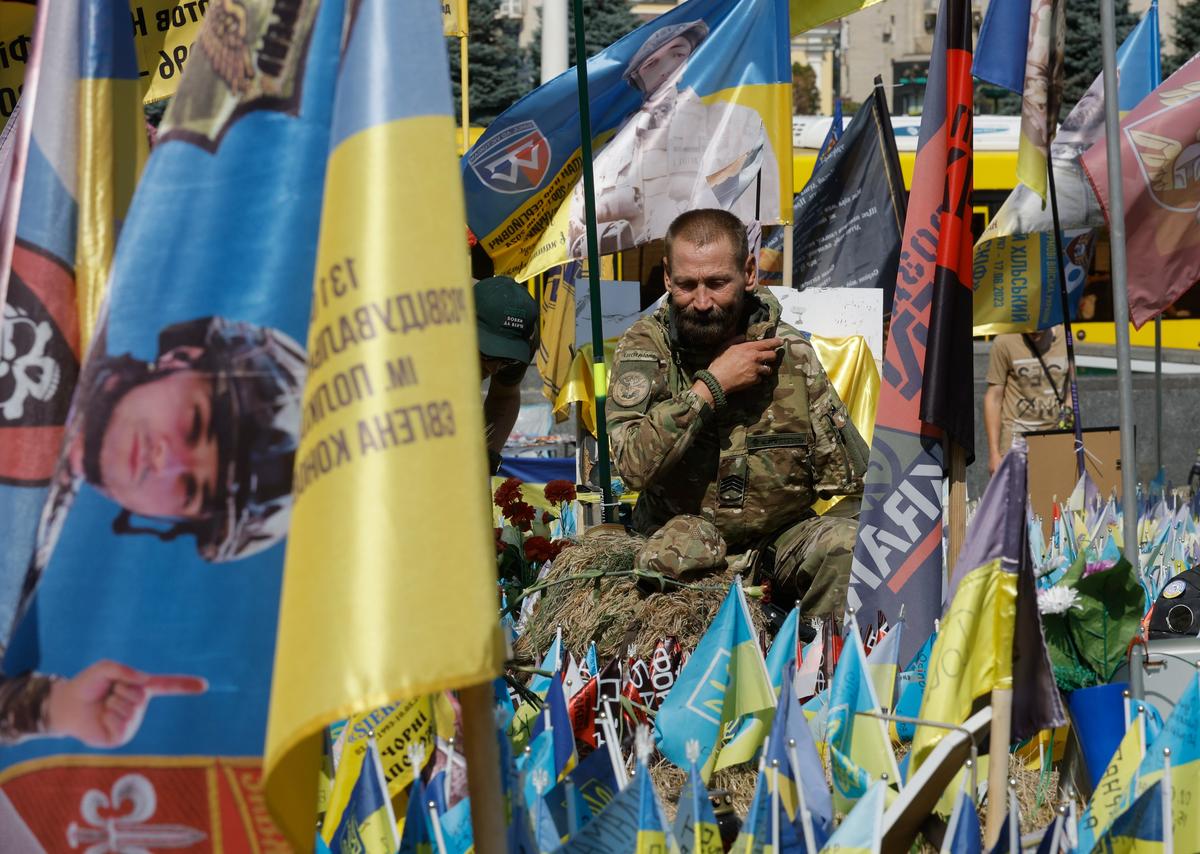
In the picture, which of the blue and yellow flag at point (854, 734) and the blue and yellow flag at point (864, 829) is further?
the blue and yellow flag at point (854, 734)

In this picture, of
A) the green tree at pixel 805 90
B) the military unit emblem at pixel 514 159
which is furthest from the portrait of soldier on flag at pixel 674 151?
the green tree at pixel 805 90

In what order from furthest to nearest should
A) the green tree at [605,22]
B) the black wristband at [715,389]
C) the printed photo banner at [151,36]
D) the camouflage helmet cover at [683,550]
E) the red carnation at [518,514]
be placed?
the green tree at [605,22]
the red carnation at [518,514]
the black wristband at [715,389]
the camouflage helmet cover at [683,550]
the printed photo banner at [151,36]

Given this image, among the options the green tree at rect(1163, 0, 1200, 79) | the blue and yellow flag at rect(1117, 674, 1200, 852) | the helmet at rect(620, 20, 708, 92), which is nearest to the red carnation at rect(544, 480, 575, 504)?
the helmet at rect(620, 20, 708, 92)

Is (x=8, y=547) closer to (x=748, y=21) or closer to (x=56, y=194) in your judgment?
(x=56, y=194)

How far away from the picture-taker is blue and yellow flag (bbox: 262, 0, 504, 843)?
5.41 feet

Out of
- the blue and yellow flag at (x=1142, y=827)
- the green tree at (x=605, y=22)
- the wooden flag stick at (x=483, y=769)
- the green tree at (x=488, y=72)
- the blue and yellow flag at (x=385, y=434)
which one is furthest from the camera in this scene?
the green tree at (x=605, y=22)

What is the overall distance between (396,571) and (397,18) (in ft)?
2.15

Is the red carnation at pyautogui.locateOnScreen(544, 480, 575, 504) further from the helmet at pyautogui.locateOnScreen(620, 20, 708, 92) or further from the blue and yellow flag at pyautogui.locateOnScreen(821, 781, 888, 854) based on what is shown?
the blue and yellow flag at pyautogui.locateOnScreen(821, 781, 888, 854)

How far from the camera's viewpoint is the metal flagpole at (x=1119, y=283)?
3.44 metres

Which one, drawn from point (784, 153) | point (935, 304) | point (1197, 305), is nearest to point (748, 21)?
point (784, 153)

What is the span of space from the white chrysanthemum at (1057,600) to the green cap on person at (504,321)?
88.6 inches

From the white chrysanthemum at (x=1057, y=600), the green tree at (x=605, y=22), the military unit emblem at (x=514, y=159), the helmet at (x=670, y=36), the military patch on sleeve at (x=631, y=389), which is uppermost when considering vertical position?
the green tree at (x=605, y=22)

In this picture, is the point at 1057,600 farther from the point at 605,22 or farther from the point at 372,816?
the point at 605,22

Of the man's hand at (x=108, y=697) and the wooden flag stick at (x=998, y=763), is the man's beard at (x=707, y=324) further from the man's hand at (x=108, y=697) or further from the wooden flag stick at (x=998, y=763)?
the man's hand at (x=108, y=697)
